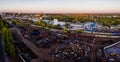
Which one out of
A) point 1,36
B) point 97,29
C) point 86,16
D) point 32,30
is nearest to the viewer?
point 86,16

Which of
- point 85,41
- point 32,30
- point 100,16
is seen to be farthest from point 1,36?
point 100,16

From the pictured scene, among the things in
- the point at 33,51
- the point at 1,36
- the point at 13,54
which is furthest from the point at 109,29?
the point at 1,36

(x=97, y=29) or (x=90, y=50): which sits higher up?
(x=97, y=29)

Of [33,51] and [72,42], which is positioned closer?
[33,51]

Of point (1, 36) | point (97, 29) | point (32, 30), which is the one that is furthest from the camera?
point (1, 36)

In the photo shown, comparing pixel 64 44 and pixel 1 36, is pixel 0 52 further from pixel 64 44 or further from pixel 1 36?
pixel 64 44

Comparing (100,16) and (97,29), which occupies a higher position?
(100,16)

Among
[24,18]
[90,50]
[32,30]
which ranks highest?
[24,18]

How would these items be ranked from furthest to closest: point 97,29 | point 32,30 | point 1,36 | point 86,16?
point 1,36 → point 32,30 → point 97,29 → point 86,16

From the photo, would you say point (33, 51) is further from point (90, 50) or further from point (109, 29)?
point (109, 29)
